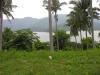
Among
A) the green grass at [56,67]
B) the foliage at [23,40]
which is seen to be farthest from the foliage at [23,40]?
the green grass at [56,67]

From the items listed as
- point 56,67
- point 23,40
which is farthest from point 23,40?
point 56,67

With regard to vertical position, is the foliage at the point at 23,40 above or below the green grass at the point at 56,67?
below

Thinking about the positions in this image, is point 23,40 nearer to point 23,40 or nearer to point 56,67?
point 23,40

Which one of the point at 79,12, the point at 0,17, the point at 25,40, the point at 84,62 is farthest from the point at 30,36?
the point at 84,62

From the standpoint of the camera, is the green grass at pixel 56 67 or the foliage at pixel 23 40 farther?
the foliage at pixel 23 40

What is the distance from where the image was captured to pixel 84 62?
11.0m

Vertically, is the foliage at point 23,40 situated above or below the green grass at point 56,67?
below

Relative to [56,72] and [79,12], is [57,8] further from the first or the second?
[56,72]

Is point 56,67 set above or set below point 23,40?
above

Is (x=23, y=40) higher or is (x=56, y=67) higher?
(x=56, y=67)

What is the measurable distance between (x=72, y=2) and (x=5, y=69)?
128 feet

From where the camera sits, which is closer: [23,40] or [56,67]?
[56,67]

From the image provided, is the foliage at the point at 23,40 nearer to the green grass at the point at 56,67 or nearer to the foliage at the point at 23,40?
the foliage at the point at 23,40

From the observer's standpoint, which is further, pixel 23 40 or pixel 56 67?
pixel 23 40
